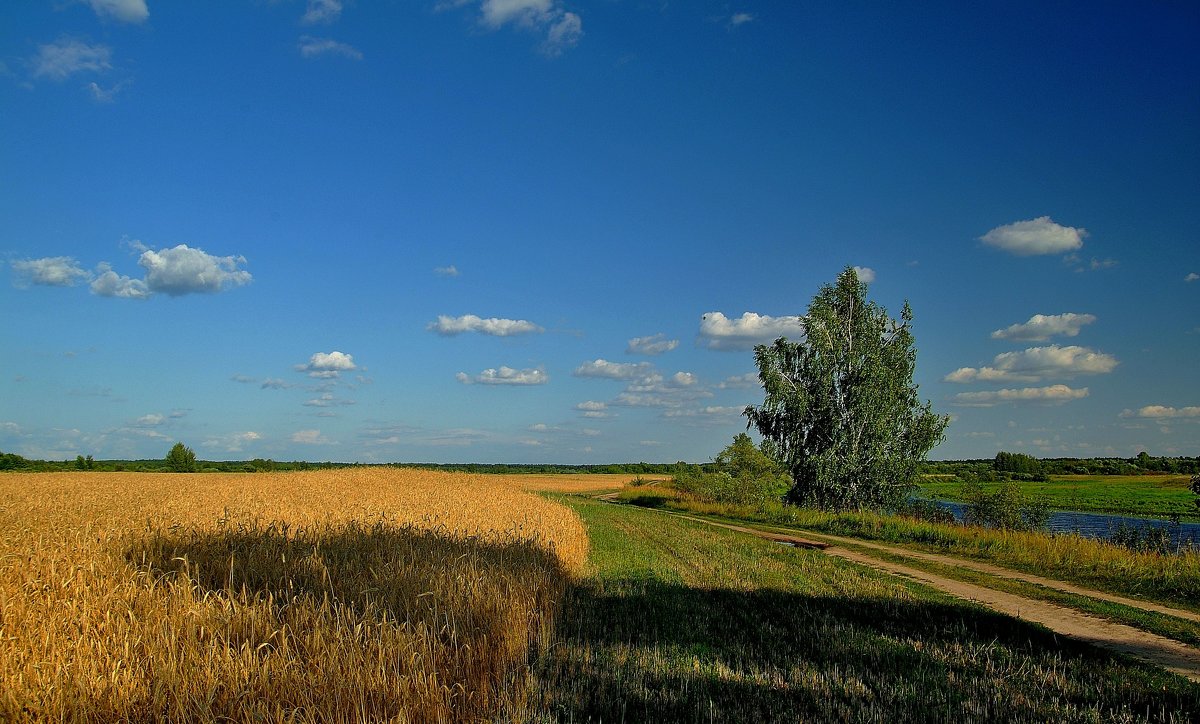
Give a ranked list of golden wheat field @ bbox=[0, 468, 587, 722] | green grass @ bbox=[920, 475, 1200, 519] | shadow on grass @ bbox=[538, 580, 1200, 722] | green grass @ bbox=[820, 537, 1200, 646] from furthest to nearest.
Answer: green grass @ bbox=[920, 475, 1200, 519], green grass @ bbox=[820, 537, 1200, 646], shadow on grass @ bbox=[538, 580, 1200, 722], golden wheat field @ bbox=[0, 468, 587, 722]

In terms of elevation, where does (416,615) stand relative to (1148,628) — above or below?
above

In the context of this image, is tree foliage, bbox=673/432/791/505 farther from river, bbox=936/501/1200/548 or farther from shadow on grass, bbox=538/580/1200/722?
shadow on grass, bbox=538/580/1200/722

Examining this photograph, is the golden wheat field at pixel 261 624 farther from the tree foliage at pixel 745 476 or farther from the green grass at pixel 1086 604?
the tree foliage at pixel 745 476

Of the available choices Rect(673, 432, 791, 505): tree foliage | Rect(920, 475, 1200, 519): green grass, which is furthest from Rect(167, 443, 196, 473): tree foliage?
Rect(920, 475, 1200, 519): green grass

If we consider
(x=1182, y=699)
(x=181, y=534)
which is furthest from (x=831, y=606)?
(x=181, y=534)

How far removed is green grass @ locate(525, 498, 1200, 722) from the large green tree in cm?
2863

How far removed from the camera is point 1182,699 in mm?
7363

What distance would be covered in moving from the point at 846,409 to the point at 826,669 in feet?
121

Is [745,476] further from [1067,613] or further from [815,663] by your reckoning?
[815,663]

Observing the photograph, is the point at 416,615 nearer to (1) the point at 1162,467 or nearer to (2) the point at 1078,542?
(2) the point at 1078,542

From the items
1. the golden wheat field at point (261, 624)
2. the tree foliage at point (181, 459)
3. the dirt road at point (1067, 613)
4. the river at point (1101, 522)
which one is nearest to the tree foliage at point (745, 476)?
the river at point (1101, 522)

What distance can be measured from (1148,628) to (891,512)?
30.5 meters

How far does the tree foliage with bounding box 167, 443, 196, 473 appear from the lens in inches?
3403

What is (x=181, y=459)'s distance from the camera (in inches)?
3524
